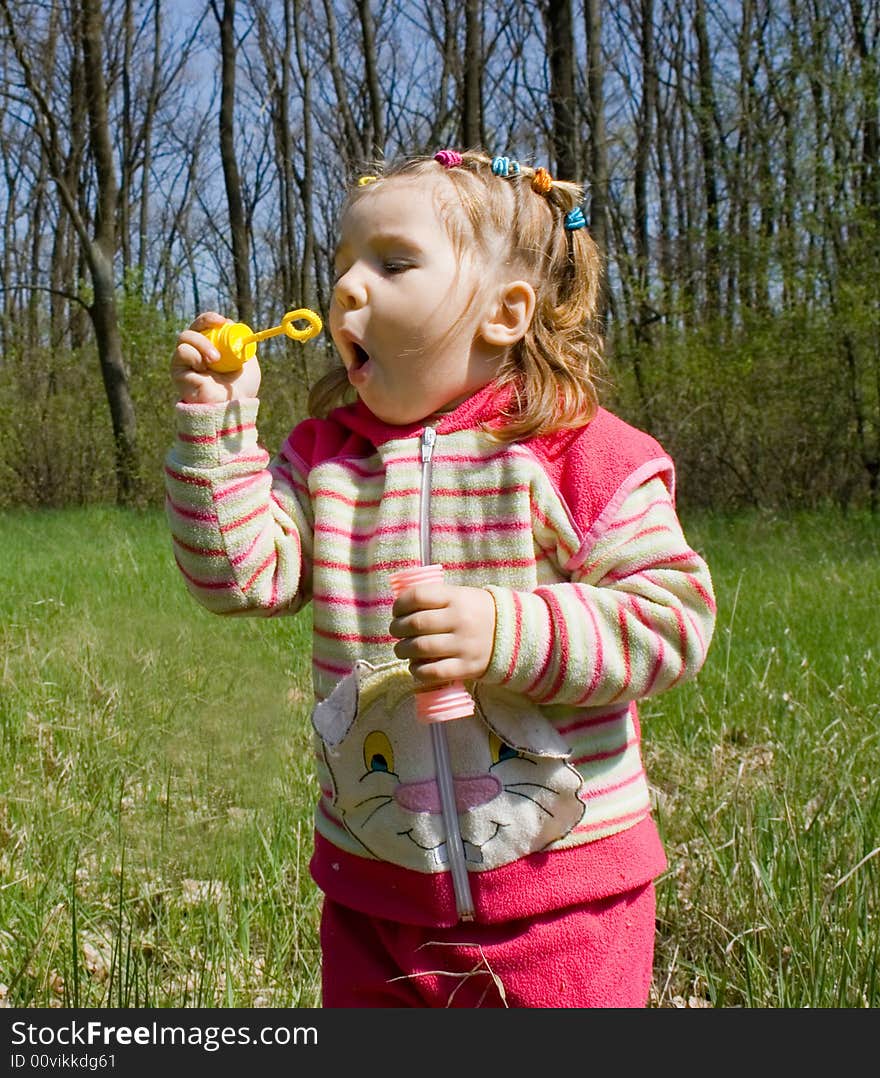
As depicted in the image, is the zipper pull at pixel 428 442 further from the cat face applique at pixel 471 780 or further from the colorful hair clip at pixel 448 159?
the colorful hair clip at pixel 448 159

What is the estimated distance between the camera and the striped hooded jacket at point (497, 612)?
4.21 ft

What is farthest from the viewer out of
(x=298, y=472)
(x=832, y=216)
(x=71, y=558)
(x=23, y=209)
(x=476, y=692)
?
(x=23, y=209)

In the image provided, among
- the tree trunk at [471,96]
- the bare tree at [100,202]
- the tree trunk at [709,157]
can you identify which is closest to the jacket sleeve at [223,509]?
the tree trunk at [471,96]

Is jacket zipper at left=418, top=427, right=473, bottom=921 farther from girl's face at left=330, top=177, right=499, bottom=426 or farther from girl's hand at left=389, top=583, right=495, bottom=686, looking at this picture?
girl's face at left=330, top=177, right=499, bottom=426

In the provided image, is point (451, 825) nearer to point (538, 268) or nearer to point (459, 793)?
point (459, 793)

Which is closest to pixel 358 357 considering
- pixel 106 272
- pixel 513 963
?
pixel 513 963

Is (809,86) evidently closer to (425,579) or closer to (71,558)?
(71,558)

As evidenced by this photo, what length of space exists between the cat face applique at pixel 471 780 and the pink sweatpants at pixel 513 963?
3.9 inches

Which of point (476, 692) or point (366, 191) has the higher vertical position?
point (366, 191)

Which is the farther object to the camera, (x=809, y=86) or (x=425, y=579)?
(x=809, y=86)

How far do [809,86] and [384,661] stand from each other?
46.5 feet

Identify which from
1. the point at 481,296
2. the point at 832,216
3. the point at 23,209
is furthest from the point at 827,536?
the point at 23,209

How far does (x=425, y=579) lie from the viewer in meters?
1.18

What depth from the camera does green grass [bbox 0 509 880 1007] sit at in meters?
1.79
